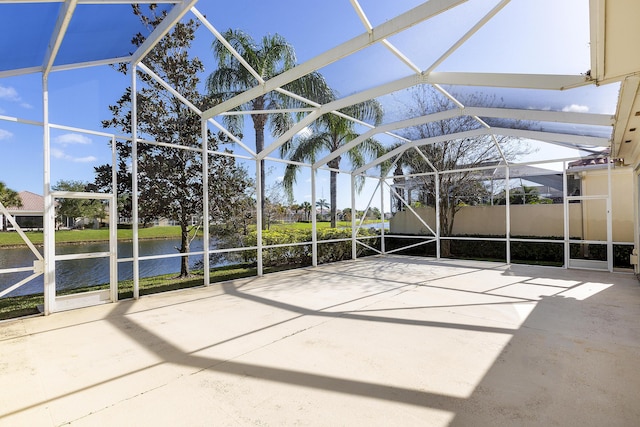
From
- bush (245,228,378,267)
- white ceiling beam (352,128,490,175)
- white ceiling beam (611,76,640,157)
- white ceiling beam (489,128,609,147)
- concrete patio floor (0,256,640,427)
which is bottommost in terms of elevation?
concrete patio floor (0,256,640,427)

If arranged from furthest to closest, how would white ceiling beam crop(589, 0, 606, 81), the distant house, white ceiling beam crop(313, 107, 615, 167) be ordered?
1. white ceiling beam crop(313, 107, 615, 167)
2. the distant house
3. white ceiling beam crop(589, 0, 606, 81)

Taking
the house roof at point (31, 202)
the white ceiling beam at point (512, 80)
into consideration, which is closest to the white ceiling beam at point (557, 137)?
the white ceiling beam at point (512, 80)

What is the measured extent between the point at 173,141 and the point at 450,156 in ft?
28.4

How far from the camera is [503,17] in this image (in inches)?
156

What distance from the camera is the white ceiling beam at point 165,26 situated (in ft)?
13.2

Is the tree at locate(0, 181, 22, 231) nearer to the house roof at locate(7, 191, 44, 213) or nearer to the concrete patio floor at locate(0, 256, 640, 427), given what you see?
the house roof at locate(7, 191, 44, 213)

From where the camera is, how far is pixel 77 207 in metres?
5.39

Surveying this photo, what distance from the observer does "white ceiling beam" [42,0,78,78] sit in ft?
11.5

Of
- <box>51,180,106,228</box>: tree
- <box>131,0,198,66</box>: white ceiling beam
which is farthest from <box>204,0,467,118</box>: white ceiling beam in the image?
<box>51,180,106,228</box>: tree

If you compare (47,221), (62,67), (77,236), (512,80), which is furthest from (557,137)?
(47,221)

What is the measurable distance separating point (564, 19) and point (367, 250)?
914cm

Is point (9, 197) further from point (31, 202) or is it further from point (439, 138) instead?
point (439, 138)

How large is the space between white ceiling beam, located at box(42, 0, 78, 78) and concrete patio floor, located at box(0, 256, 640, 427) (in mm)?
3594

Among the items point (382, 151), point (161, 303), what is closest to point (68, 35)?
point (161, 303)
